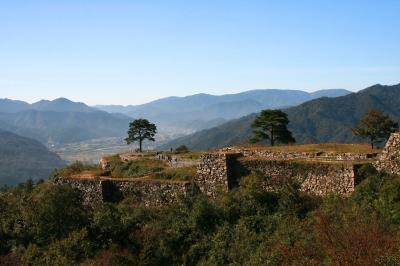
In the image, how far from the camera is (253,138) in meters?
41.9

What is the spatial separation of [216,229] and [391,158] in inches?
321

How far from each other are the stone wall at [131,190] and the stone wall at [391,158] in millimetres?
9411

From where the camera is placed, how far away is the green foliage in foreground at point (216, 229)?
612 inches

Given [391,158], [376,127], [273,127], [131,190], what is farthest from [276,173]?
[273,127]

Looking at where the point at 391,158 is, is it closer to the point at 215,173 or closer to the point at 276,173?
the point at 276,173

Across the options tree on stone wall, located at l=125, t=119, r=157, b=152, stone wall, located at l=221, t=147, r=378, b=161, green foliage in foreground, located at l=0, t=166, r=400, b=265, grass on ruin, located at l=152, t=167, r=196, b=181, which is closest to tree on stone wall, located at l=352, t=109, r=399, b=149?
stone wall, located at l=221, t=147, r=378, b=161

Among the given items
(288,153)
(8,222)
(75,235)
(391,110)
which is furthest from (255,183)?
(391,110)

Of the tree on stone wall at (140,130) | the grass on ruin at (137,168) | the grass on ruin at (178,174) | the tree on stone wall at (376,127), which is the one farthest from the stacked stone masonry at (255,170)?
the tree on stone wall at (140,130)

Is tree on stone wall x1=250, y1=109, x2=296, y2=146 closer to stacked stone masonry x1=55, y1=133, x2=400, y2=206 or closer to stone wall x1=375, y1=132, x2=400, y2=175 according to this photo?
stacked stone masonry x1=55, y1=133, x2=400, y2=206

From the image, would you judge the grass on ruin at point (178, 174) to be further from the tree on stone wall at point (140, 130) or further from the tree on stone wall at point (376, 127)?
the tree on stone wall at point (140, 130)

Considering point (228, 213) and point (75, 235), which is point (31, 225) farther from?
point (228, 213)

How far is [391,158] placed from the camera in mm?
19750

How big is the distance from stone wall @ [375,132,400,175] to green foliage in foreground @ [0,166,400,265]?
590 millimetres

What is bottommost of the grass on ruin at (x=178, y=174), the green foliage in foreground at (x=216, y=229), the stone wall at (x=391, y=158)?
the green foliage in foreground at (x=216, y=229)
